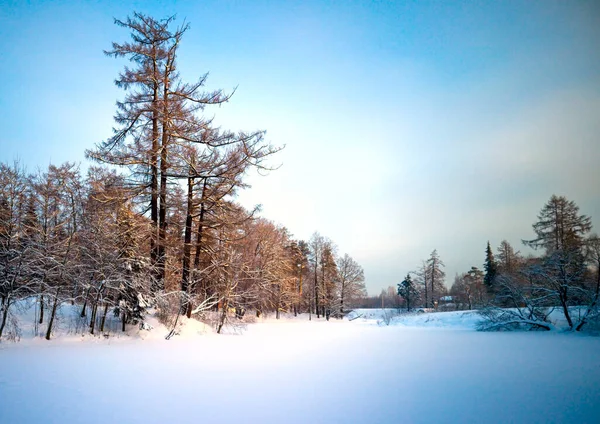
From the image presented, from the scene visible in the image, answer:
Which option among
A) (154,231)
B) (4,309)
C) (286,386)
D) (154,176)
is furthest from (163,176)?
(286,386)

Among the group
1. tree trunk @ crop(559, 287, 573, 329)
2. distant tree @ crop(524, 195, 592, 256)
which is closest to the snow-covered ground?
tree trunk @ crop(559, 287, 573, 329)

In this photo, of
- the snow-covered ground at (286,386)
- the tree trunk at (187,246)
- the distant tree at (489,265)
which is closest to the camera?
the snow-covered ground at (286,386)

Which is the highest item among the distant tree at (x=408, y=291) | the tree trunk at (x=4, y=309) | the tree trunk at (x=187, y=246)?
the tree trunk at (x=187, y=246)

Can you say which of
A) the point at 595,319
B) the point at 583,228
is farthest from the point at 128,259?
the point at 583,228

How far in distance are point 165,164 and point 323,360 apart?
381 inches

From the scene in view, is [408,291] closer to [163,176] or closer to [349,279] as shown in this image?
[349,279]

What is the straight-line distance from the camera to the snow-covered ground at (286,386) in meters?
3.40

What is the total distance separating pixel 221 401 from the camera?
3.81 metres

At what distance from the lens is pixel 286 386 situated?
462 centimetres

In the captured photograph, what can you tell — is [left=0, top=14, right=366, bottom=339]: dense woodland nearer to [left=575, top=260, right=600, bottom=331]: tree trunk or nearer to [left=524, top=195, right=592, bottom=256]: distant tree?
[left=575, top=260, right=600, bottom=331]: tree trunk

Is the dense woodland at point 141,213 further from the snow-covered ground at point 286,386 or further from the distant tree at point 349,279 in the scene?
the distant tree at point 349,279

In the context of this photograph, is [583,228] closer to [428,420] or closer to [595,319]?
[595,319]

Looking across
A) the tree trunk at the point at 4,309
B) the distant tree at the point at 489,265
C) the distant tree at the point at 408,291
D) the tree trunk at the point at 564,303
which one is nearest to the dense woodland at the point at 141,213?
the tree trunk at the point at 4,309

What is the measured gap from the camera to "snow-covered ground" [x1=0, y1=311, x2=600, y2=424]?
3400 mm
